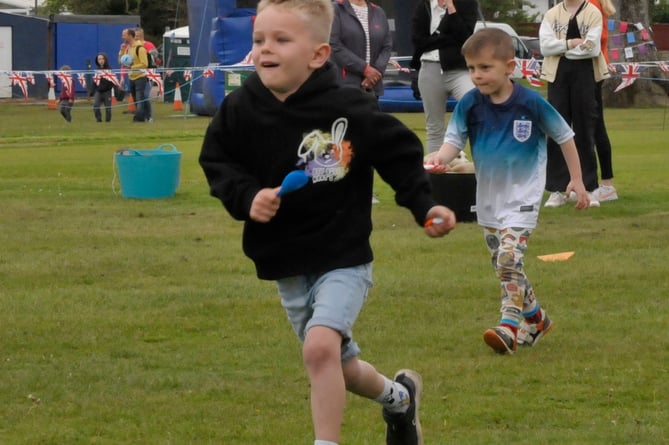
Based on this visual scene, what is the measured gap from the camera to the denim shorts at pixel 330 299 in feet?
14.8

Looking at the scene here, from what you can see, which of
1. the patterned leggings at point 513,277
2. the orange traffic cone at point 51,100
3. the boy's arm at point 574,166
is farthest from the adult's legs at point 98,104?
the patterned leggings at point 513,277

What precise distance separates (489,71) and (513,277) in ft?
3.47

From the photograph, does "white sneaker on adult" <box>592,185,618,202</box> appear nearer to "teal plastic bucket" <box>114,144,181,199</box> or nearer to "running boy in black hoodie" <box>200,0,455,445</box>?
"teal plastic bucket" <box>114,144,181,199</box>

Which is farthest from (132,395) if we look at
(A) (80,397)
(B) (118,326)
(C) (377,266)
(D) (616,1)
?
(D) (616,1)

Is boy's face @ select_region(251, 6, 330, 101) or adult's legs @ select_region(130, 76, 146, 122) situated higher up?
boy's face @ select_region(251, 6, 330, 101)

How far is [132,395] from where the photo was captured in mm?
5801

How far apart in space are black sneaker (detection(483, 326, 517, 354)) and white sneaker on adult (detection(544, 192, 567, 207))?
592cm

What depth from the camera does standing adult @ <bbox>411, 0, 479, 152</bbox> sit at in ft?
38.4

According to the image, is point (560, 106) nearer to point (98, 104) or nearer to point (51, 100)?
point (98, 104)

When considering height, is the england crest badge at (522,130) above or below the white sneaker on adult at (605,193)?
above

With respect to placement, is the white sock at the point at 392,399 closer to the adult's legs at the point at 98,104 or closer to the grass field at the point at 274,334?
the grass field at the point at 274,334

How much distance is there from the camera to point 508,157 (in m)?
6.92

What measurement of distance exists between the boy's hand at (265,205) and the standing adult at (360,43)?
682 centimetres

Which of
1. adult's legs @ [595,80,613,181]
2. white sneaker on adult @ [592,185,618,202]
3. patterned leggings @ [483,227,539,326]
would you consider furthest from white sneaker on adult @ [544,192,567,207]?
patterned leggings @ [483,227,539,326]
